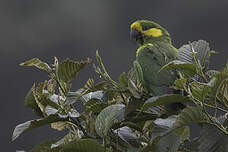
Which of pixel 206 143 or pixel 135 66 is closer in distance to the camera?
pixel 206 143

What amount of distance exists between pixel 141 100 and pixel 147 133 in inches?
2.5

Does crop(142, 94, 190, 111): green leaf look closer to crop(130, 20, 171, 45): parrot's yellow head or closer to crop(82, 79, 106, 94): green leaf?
crop(82, 79, 106, 94): green leaf

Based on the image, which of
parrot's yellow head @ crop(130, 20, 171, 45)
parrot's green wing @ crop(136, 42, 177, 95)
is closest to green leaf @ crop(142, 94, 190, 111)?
parrot's green wing @ crop(136, 42, 177, 95)

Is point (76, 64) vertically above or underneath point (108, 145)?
above

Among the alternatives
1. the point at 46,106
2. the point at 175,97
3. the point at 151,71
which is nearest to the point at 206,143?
the point at 175,97

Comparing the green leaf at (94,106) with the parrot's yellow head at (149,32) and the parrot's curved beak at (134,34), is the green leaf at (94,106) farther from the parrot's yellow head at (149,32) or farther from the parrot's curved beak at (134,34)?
the parrot's curved beak at (134,34)

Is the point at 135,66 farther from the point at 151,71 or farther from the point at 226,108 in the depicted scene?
the point at 151,71

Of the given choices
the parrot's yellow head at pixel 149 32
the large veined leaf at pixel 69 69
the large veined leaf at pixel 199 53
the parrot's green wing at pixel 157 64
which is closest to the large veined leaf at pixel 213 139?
the large veined leaf at pixel 199 53

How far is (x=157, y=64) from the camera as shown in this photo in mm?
1134

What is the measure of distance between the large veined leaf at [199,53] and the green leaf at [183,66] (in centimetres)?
4

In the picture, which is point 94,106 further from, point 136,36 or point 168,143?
point 136,36

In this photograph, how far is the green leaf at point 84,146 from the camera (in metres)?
0.53

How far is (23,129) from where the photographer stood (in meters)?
0.58

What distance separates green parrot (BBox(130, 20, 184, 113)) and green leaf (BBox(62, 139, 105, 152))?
154 mm
